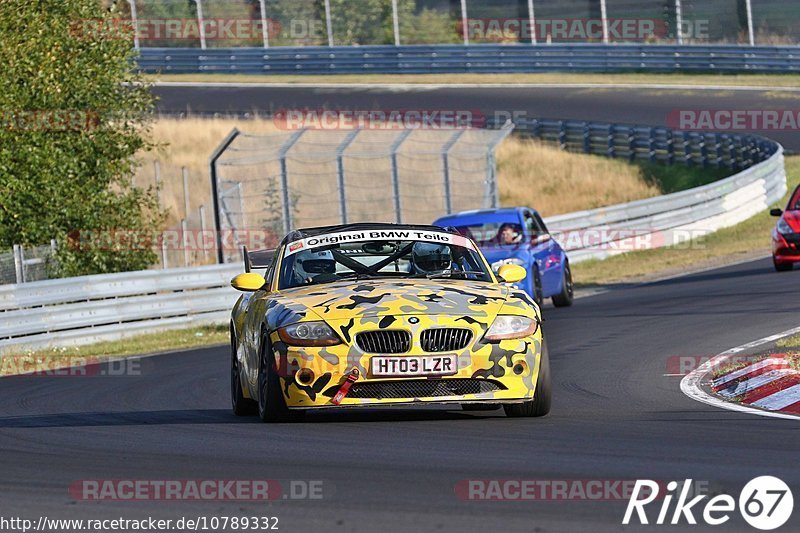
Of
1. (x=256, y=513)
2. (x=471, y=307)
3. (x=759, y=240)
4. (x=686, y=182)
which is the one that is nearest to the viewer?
(x=256, y=513)

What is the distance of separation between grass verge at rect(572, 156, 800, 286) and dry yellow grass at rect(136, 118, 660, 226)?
6.45 m

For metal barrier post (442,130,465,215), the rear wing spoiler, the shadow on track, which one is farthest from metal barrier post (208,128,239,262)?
the shadow on track

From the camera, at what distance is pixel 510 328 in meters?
9.55

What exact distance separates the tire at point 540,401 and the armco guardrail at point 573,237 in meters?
11.7

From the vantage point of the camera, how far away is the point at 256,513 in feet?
21.2

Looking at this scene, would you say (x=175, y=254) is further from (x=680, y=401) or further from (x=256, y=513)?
(x=256, y=513)

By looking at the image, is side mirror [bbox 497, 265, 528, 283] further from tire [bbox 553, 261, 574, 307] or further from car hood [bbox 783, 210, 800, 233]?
car hood [bbox 783, 210, 800, 233]

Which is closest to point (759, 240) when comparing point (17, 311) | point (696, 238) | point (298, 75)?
point (696, 238)

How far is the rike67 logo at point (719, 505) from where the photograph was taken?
6.04m

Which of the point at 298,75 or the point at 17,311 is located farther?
the point at 298,75

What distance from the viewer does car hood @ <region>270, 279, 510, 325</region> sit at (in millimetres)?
9477

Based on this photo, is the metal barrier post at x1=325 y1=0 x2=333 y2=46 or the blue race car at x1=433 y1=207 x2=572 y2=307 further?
the metal barrier post at x1=325 y1=0 x2=333 y2=46

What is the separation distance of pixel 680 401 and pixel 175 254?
22.3m

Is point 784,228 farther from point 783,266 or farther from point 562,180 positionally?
point 562,180
